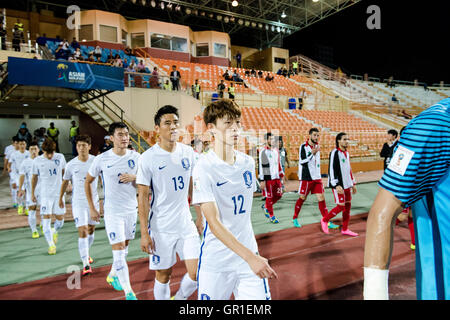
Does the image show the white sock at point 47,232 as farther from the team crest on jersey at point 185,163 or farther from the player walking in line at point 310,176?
the player walking in line at point 310,176

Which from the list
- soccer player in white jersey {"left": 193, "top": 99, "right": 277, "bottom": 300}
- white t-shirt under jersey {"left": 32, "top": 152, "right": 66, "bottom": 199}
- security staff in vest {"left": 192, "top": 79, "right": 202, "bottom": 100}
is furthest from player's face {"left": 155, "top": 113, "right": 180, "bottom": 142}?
security staff in vest {"left": 192, "top": 79, "right": 202, "bottom": 100}

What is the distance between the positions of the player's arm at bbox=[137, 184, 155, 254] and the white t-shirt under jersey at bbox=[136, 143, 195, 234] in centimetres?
8

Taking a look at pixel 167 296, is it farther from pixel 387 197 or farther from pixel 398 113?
pixel 398 113

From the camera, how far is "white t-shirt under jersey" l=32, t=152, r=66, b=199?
598cm

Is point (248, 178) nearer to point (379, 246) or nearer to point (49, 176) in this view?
point (379, 246)

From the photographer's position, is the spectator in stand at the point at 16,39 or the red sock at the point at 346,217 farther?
the spectator in stand at the point at 16,39

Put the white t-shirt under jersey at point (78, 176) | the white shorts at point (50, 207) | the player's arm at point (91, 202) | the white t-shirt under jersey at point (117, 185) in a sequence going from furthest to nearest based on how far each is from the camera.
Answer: the white shorts at point (50, 207), the white t-shirt under jersey at point (78, 176), the player's arm at point (91, 202), the white t-shirt under jersey at point (117, 185)

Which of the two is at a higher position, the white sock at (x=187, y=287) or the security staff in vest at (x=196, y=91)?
the security staff in vest at (x=196, y=91)

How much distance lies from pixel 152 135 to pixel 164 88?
299cm

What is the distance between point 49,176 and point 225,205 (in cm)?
528

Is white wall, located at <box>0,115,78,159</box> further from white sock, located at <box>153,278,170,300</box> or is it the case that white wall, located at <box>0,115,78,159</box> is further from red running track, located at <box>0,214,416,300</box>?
white sock, located at <box>153,278,170,300</box>

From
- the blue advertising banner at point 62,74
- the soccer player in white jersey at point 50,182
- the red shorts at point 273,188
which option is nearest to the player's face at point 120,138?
the soccer player in white jersey at point 50,182

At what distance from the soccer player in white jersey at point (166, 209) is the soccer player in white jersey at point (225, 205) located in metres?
0.87

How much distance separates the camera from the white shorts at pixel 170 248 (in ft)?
9.98
